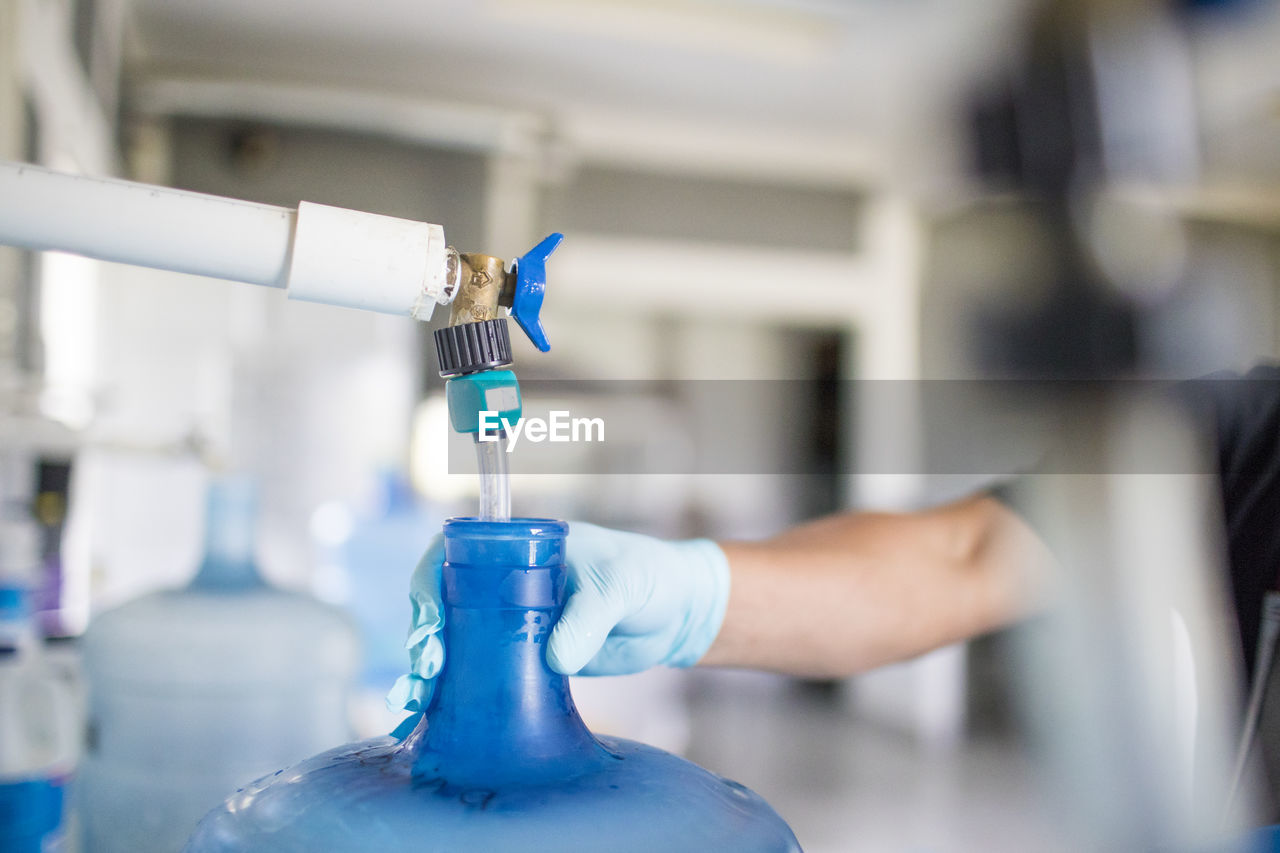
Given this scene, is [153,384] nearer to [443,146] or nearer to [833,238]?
[443,146]

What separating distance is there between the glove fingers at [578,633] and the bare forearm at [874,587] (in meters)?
0.27

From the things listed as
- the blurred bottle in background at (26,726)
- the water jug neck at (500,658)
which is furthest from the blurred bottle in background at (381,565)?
the water jug neck at (500,658)

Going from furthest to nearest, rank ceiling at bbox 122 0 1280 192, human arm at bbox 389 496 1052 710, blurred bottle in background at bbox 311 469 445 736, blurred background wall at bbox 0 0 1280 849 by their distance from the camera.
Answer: ceiling at bbox 122 0 1280 192 < blurred background wall at bbox 0 0 1280 849 < blurred bottle in background at bbox 311 469 445 736 < human arm at bbox 389 496 1052 710

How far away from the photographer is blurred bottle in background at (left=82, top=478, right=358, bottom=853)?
0.70m

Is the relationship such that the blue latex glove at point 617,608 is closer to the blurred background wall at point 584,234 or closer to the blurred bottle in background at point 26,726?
the blurred bottle in background at point 26,726

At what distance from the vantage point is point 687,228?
150 inches

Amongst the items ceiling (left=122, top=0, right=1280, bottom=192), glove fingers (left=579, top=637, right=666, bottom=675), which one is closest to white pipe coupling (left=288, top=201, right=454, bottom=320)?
glove fingers (left=579, top=637, right=666, bottom=675)

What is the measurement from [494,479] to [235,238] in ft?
0.50

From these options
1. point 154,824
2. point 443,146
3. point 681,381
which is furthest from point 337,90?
point 154,824

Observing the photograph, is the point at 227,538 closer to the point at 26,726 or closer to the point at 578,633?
the point at 26,726

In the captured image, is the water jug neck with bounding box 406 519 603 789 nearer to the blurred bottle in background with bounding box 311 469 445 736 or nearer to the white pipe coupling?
the white pipe coupling

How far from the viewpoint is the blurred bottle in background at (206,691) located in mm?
705

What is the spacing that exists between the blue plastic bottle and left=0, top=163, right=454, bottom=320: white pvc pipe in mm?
112

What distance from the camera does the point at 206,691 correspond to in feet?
2.41
